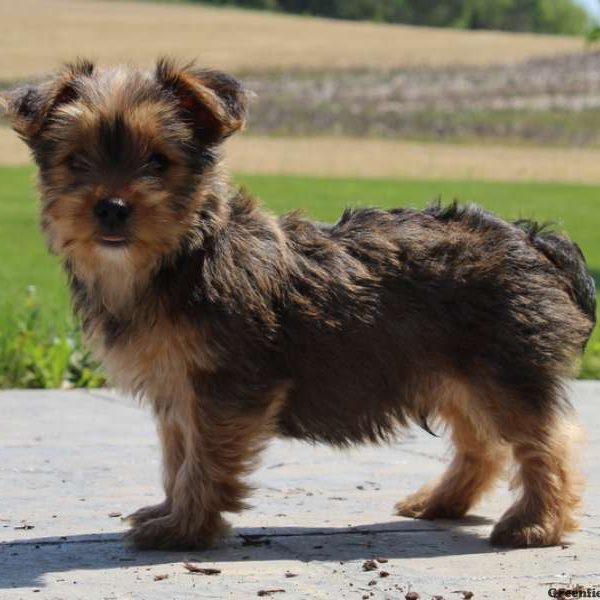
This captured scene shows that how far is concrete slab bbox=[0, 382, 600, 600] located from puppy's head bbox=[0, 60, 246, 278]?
1.17 meters

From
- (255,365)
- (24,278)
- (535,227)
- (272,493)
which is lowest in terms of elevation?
(24,278)

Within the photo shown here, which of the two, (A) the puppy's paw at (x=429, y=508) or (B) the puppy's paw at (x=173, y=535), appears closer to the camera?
(B) the puppy's paw at (x=173, y=535)

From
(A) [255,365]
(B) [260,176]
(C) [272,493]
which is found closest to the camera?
(A) [255,365]

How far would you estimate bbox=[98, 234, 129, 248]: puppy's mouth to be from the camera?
5641mm

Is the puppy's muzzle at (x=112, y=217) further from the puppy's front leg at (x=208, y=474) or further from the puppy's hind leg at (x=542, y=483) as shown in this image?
the puppy's hind leg at (x=542, y=483)

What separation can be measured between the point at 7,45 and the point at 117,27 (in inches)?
Result: 327

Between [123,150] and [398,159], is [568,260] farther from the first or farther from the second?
[398,159]

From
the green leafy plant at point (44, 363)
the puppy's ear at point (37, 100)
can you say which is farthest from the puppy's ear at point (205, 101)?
the green leafy plant at point (44, 363)

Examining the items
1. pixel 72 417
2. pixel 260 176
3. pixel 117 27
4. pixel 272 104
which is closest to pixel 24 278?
pixel 72 417

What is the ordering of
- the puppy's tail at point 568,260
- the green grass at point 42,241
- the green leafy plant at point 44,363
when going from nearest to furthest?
the puppy's tail at point 568,260 < the green leafy plant at point 44,363 < the green grass at point 42,241

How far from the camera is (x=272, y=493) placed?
7.16 metres

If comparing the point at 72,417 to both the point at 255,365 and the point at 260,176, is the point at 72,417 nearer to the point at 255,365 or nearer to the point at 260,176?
the point at 255,365

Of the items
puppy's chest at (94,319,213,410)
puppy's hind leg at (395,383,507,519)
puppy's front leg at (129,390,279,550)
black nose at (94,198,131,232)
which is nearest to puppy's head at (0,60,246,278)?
black nose at (94,198,131,232)

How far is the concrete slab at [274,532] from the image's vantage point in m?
5.43
